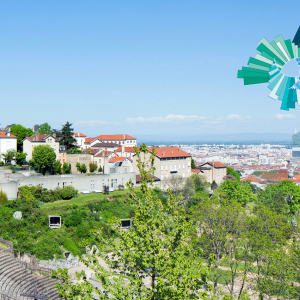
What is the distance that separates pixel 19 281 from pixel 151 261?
59.0ft

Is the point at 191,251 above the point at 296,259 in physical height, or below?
above

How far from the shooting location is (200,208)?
33125 mm

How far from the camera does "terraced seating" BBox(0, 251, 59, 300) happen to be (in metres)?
22.1

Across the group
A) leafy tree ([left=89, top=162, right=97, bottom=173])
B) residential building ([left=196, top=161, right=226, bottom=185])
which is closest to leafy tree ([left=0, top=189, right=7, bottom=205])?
leafy tree ([left=89, top=162, right=97, bottom=173])

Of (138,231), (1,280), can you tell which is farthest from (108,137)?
(138,231)

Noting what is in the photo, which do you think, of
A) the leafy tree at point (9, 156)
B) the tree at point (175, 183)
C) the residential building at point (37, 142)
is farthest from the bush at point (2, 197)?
the tree at point (175, 183)

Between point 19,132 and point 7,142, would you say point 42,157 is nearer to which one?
point 7,142

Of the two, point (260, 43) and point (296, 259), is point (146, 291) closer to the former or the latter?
point (260, 43)

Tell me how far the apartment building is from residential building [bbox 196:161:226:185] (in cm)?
411

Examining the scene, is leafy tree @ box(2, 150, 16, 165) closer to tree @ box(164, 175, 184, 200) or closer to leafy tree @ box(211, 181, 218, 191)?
tree @ box(164, 175, 184, 200)

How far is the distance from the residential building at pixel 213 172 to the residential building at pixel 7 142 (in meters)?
41.4

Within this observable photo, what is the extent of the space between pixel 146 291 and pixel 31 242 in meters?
27.7

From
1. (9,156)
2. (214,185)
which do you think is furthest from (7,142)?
(214,185)

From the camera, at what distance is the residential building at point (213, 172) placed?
78.6 meters
